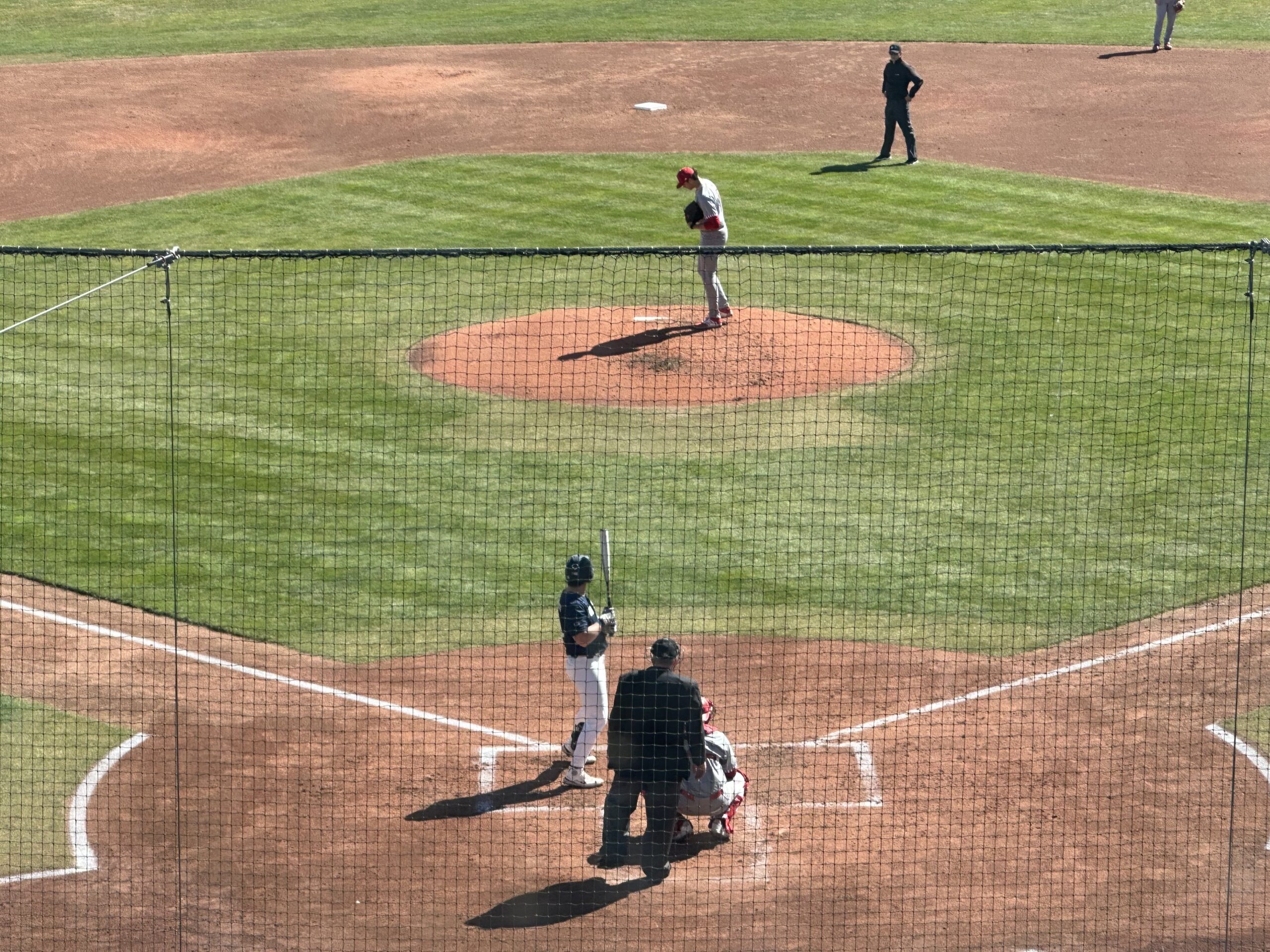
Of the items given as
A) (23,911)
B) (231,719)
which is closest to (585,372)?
(231,719)

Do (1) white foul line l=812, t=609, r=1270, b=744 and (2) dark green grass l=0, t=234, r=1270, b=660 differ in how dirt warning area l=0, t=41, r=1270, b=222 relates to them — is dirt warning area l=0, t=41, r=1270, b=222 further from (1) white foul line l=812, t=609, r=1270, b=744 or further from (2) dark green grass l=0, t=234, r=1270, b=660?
(1) white foul line l=812, t=609, r=1270, b=744

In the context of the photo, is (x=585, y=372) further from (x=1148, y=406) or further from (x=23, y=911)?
(x=23, y=911)

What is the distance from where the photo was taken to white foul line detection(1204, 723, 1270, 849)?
1125cm

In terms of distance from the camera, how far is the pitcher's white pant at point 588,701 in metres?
11.1

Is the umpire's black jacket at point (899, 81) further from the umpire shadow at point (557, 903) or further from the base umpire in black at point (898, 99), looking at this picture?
the umpire shadow at point (557, 903)

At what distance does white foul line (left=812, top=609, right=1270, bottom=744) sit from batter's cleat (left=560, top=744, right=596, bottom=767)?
1478 millimetres

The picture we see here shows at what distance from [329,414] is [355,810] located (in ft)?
24.5

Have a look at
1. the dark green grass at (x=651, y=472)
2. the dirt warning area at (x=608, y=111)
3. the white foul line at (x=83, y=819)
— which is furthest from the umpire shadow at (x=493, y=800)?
the dirt warning area at (x=608, y=111)

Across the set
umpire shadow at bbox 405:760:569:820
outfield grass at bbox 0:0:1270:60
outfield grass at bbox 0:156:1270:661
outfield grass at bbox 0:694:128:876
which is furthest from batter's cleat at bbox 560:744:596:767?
outfield grass at bbox 0:0:1270:60

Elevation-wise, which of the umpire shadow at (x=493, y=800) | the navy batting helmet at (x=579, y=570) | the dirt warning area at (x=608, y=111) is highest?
the dirt warning area at (x=608, y=111)

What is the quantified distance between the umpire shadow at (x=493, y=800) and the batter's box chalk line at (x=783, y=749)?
4 centimetres

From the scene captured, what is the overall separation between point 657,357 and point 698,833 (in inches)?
350

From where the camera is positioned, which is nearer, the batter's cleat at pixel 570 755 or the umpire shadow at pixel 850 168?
the batter's cleat at pixel 570 755

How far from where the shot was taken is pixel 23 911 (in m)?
9.84
